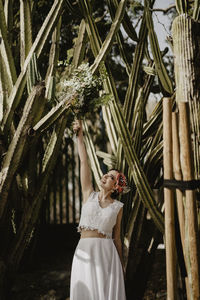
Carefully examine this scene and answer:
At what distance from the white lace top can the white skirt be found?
0.29ft

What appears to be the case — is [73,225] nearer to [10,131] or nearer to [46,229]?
[46,229]

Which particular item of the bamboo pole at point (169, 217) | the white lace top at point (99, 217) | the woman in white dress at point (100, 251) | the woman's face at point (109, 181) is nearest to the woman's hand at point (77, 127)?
the woman in white dress at point (100, 251)

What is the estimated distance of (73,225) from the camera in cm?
584

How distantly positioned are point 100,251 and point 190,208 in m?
0.85

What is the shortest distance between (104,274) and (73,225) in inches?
123

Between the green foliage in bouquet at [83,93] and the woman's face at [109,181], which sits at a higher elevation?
the green foliage in bouquet at [83,93]

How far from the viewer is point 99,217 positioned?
2.84 meters

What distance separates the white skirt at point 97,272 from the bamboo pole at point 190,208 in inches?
25.5

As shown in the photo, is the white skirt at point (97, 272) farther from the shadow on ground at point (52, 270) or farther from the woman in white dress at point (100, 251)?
the shadow on ground at point (52, 270)

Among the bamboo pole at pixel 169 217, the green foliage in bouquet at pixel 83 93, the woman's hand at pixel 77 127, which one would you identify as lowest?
the bamboo pole at pixel 169 217

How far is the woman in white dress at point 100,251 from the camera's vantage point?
8.99 ft

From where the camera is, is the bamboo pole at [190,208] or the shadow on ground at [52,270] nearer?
the bamboo pole at [190,208]

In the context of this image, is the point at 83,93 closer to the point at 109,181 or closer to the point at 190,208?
the point at 109,181

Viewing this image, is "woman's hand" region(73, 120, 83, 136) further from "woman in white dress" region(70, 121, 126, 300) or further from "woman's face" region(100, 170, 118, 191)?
"woman's face" region(100, 170, 118, 191)
